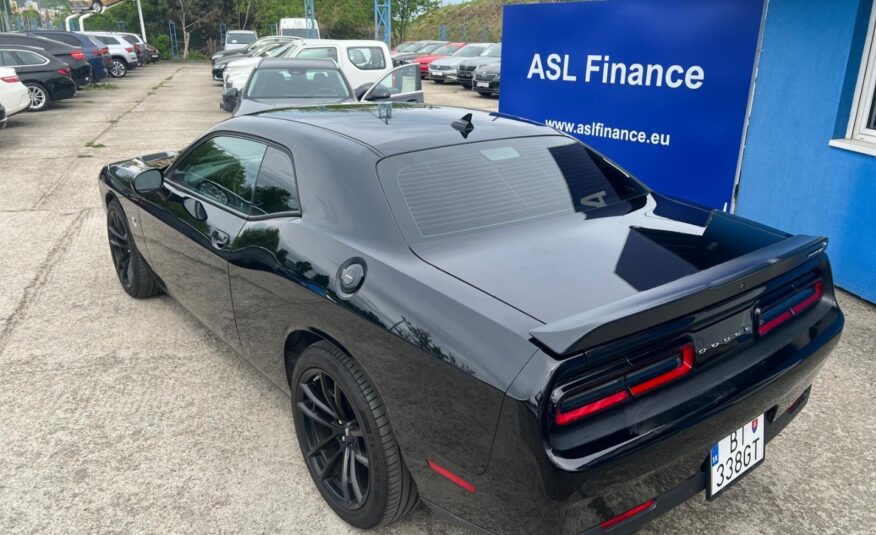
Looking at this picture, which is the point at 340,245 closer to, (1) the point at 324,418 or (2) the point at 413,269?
(2) the point at 413,269

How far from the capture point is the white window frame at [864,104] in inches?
185

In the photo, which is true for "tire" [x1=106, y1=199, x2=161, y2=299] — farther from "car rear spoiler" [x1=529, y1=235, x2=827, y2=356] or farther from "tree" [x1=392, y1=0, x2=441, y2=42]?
"tree" [x1=392, y1=0, x2=441, y2=42]

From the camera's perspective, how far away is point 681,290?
201cm

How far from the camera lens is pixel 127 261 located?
4.81m

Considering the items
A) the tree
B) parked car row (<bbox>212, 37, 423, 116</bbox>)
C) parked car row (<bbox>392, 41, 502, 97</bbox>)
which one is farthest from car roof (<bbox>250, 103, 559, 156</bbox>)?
the tree

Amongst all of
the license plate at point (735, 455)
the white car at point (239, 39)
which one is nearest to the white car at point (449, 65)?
the white car at point (239, 39)

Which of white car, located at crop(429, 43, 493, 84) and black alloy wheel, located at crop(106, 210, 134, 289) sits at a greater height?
white car, located at crop(429, 43, 493, 84)

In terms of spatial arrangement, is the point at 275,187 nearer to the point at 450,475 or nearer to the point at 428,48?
the point at 450,475

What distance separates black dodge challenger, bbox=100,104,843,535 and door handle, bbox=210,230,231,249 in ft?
0.04

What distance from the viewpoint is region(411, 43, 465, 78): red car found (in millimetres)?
24905

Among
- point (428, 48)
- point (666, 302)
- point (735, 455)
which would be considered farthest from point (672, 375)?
point (428, 48)

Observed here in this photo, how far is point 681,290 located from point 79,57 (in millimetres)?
19601

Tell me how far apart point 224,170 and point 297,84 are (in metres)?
6.25

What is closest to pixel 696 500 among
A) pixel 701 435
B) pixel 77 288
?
pixel 701 435
